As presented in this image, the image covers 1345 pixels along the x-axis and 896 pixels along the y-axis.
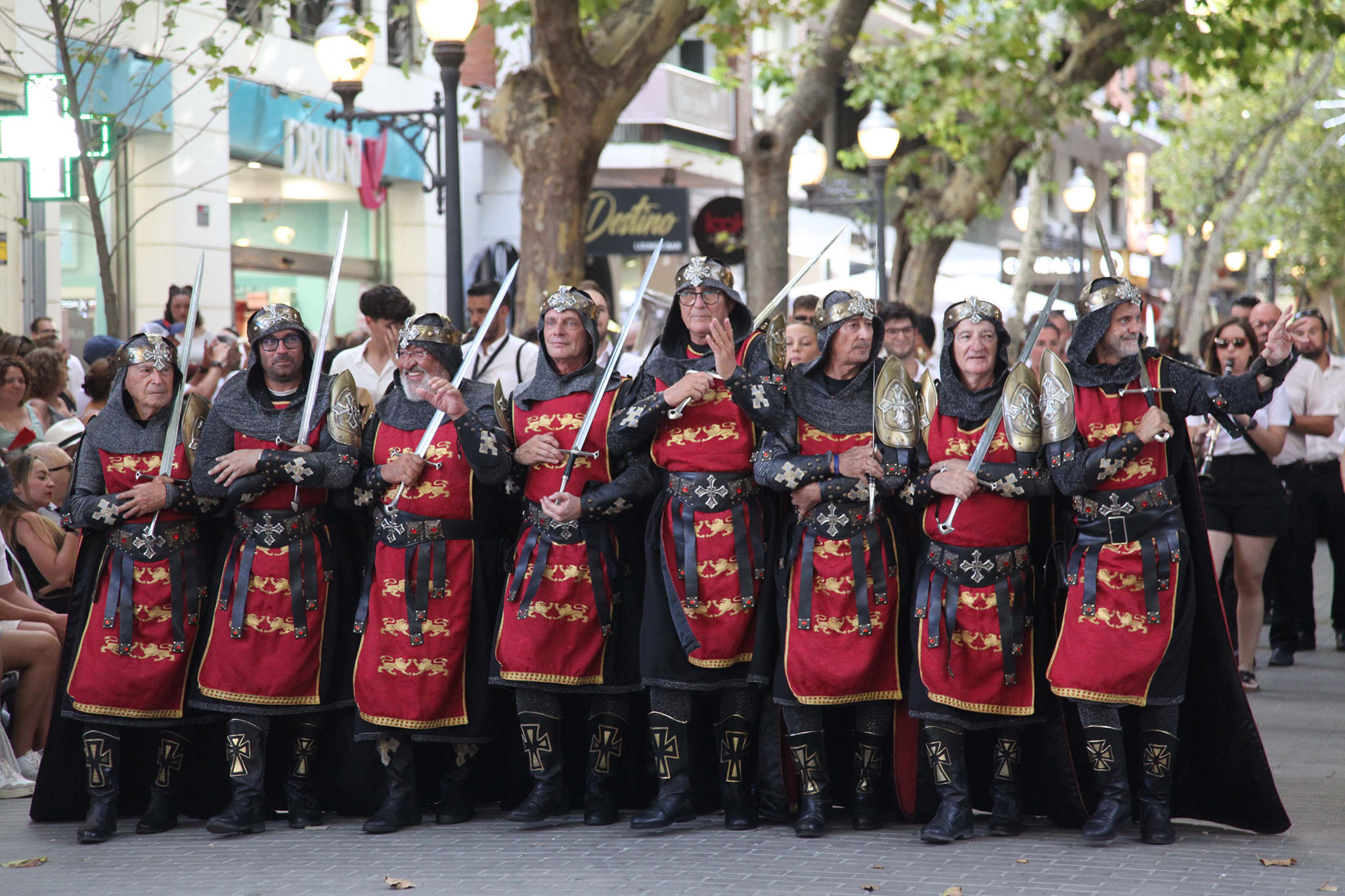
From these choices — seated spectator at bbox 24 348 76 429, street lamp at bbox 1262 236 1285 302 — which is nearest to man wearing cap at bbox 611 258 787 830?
seated spectator at bbox 24 348 76 429

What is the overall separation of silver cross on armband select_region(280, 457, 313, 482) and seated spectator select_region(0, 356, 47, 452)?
9.35 feet

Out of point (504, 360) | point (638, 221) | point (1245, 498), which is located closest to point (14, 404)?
point (504, 360)

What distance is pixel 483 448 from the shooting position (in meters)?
5.85

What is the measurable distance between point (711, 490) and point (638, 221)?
11405mm

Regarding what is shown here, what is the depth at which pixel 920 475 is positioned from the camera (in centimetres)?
572

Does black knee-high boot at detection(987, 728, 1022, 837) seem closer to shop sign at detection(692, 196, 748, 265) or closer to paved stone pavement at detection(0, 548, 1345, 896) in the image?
paved stone pavement at detection(0, 548, 1345, 896)

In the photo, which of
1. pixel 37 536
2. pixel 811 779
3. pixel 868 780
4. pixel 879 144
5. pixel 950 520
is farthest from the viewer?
pixel 879 144

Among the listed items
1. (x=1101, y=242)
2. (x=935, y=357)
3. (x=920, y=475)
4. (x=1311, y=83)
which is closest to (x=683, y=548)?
(x=920, y=475)

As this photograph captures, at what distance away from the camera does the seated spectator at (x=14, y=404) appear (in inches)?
319

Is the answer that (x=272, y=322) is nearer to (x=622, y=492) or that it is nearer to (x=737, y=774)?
(x=622, y=492)

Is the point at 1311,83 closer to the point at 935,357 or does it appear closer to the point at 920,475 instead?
the point at 935,357

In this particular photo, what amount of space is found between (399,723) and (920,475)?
206 centimetres

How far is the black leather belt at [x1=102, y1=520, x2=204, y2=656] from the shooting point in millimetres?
5961

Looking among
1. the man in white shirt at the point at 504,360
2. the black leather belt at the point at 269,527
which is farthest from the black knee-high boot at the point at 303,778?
the man in white shirt at the point at 504,360
